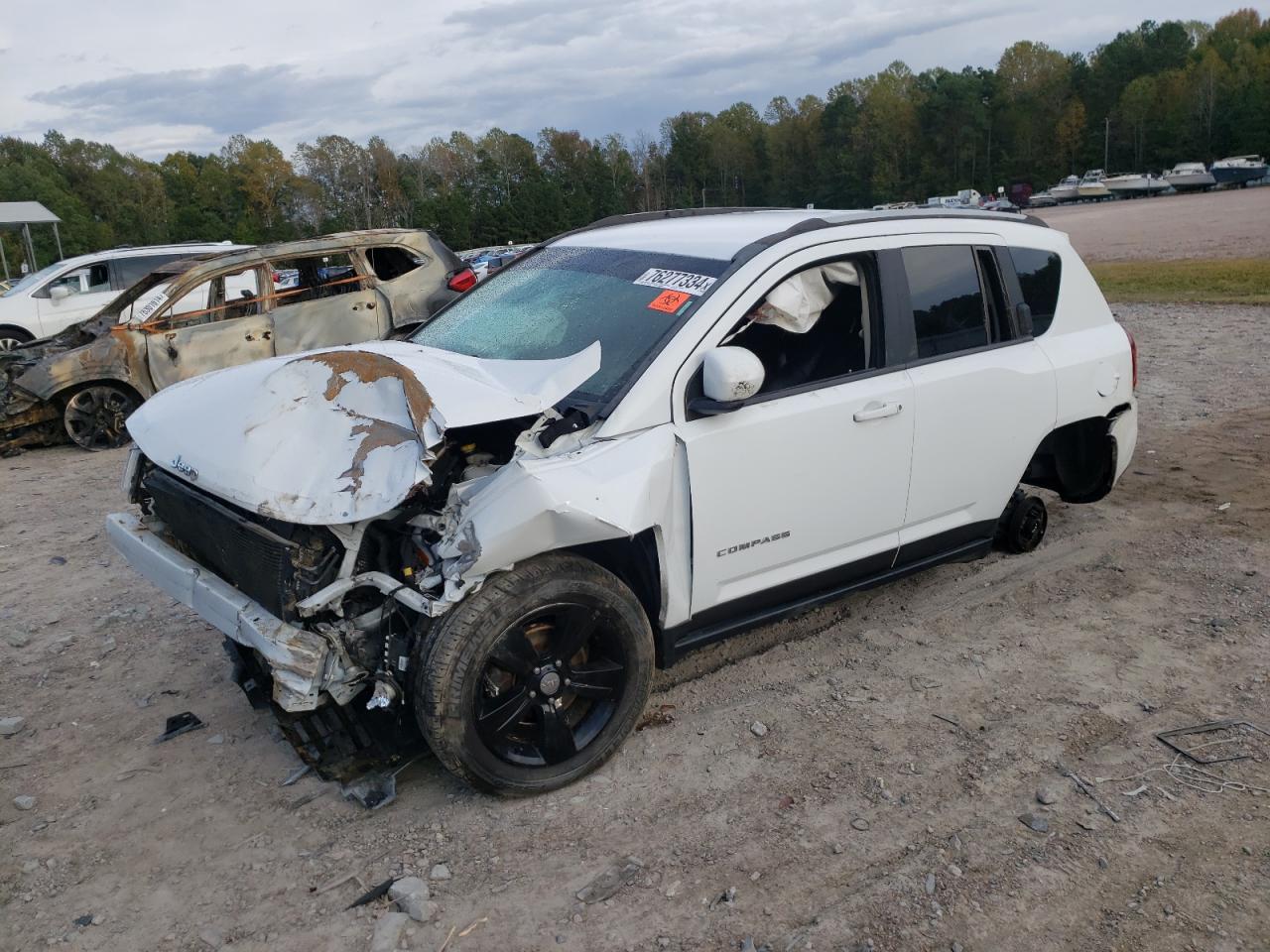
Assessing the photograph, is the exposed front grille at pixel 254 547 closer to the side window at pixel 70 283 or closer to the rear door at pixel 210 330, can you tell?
the rear door at pixel 210 330

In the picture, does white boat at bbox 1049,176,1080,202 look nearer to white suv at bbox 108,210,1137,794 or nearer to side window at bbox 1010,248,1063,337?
side window at bbox 1010,248,1063,337

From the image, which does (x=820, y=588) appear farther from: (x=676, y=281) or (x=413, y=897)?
(x=413, y=897)

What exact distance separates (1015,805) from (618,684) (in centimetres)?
142

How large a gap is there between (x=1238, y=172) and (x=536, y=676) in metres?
92.0

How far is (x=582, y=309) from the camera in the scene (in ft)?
13.5

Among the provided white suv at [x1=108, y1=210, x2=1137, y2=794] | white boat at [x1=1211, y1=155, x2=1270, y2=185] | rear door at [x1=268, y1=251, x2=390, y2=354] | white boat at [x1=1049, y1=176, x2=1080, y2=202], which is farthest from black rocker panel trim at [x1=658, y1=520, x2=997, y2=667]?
white boat at [x1=1049, y1=176, x2=1080, y2=202]

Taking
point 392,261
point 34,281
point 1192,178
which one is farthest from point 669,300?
point 1192,178

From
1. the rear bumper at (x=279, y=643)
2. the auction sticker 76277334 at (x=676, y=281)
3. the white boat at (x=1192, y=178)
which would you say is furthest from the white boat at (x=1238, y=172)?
the rear bumper at (x=279, y=643)

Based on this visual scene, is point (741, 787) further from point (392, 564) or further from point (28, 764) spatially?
point (28, 764)

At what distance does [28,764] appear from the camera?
3939mm

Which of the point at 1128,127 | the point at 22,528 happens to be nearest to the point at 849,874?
the point at 22,528

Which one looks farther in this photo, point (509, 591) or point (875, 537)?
point (875, 537)

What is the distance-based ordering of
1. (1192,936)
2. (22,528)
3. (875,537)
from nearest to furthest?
1. (1192,936)
2. (875,537)
3. (22,528)

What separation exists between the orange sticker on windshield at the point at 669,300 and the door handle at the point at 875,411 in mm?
847
